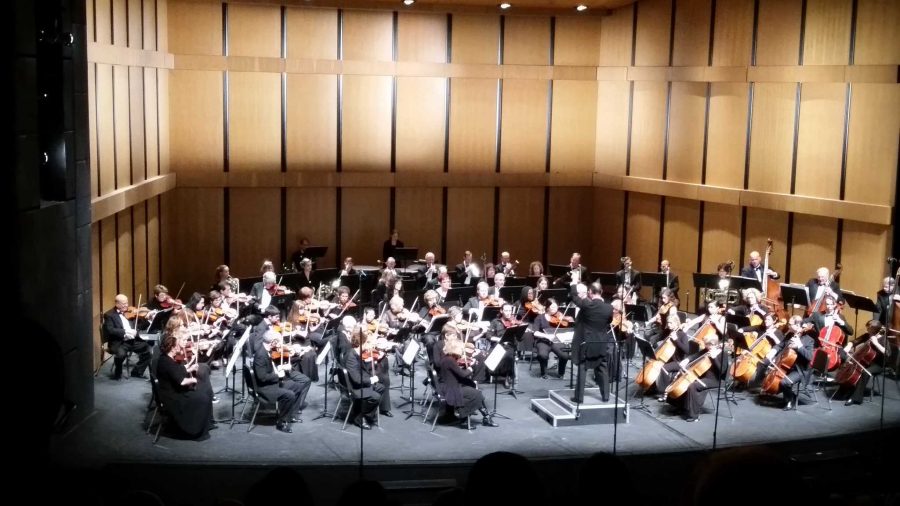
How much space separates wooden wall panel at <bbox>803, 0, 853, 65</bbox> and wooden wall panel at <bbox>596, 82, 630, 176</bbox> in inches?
166

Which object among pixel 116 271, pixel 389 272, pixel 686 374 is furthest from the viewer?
pixel 389 272

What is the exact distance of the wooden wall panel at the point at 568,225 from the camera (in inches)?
781

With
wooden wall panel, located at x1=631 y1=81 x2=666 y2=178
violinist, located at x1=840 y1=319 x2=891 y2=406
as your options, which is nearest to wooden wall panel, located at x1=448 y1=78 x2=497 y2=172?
wooden wall panel, located at x1=631 y1=81 x2=666 y2=178

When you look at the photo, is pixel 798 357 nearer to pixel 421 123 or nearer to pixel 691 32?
pixel 691 32

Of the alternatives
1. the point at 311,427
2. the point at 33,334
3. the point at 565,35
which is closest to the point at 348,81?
the point at 565,35

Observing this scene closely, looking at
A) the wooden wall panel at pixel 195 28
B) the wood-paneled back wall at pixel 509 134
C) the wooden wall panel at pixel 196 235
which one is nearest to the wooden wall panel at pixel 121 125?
the wood-paneled back wall at pixel 509 134

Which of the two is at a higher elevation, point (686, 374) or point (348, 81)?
point (348, 81)

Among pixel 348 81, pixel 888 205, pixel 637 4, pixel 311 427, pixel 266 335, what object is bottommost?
pixel 311 427

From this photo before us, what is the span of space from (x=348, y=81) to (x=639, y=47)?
18.6 feet

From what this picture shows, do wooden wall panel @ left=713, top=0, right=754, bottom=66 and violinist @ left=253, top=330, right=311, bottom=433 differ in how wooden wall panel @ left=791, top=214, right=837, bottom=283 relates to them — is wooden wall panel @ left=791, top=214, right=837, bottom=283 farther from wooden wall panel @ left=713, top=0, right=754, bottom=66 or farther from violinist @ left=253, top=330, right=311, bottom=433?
violinist @ left=253, top=330, right=311, bottom=433

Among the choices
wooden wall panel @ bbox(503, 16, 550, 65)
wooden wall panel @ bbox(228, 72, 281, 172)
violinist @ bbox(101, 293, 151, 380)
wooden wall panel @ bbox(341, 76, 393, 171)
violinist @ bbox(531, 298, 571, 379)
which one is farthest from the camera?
wooden wall panel @ bbox(503, 16, 550, 65)

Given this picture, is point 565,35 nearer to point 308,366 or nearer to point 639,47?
point 639,47

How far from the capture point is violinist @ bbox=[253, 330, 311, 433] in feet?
34.2

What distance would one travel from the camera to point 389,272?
14.2 m
